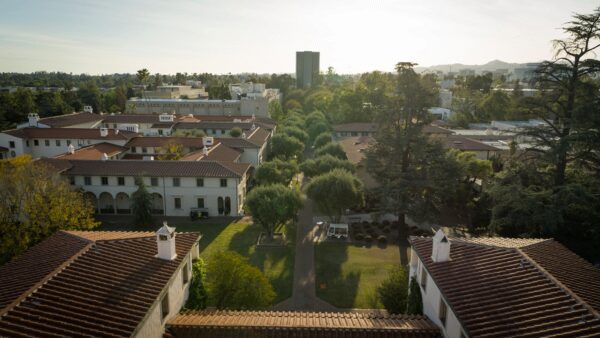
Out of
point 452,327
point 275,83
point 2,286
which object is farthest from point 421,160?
point 275,83

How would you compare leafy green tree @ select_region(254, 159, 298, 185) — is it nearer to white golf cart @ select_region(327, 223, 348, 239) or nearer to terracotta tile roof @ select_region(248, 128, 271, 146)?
white golf cart @ select_region(327, 223, 348, 239)

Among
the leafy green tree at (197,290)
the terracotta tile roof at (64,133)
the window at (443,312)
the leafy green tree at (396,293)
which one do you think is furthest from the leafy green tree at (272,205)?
the terracotta tile roof at (64,133)

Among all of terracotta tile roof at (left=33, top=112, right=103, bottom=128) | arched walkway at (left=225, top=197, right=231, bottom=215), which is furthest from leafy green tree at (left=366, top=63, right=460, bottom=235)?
terracotta tile roof at (left=33, top=112, right=103, bottom=128)

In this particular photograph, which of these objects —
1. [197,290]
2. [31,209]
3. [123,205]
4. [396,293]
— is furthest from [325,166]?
[31,209]

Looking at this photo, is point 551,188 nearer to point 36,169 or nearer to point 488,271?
point 488,271

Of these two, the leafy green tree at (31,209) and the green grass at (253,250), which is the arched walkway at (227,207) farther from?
the leafy green tree at (31,209)

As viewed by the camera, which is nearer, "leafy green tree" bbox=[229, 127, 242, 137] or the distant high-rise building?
"leafy green tree" bbox=[229, 127, 242, 137]
